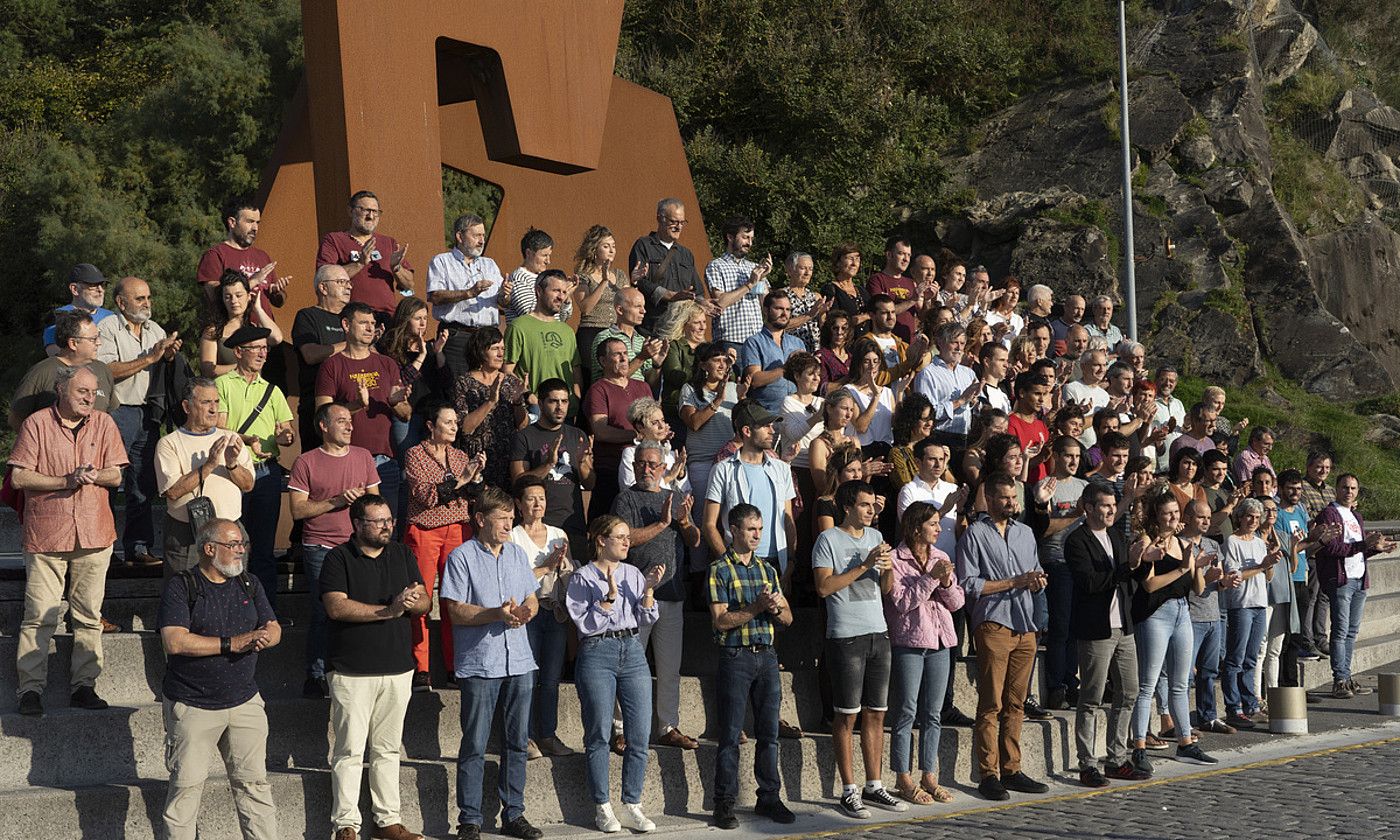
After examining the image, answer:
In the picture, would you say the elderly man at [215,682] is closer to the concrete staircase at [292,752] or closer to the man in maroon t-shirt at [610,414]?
the concrete staircase at [292,752]

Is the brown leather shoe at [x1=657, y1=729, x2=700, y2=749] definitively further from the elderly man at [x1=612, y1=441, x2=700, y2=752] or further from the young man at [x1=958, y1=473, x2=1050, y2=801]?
the young man at [x1=958, y1=473, x2=1050, y2=801]

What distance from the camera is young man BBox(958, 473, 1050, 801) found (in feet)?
29.5

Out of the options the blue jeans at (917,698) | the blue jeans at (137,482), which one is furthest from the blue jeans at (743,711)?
the blue jeans at (137,482)

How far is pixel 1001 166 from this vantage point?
27.0 metres

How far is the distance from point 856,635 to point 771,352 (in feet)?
8.09

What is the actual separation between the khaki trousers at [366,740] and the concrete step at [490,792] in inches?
9.6

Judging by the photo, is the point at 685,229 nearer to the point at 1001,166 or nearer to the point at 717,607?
the point at 717,607

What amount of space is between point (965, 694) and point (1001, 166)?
1858 cm

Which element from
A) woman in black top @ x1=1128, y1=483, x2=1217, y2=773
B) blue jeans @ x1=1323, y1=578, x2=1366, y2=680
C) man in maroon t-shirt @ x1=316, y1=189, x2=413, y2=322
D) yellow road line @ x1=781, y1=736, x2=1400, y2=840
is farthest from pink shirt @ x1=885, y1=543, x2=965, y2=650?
blue jeans @ x1=1323, y1=578, x2=1366, y2=680

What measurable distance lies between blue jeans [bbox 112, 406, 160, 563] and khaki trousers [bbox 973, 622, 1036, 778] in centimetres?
492

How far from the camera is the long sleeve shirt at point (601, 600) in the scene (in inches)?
306

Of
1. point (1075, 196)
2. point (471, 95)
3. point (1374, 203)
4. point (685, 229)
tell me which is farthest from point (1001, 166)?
point (471, 95)

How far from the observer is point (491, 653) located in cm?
747

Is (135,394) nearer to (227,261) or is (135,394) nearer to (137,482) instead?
(137,482)
